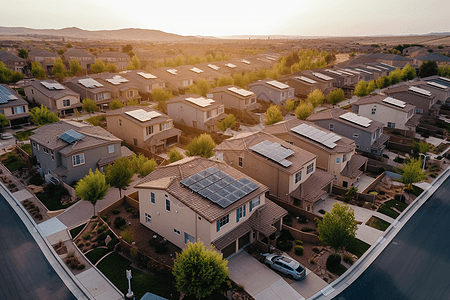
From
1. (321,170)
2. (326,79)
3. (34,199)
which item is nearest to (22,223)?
(34,199)

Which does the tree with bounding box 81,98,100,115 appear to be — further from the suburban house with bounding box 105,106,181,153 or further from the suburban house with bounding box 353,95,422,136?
the suburban house with bounding box 353,95,422,136

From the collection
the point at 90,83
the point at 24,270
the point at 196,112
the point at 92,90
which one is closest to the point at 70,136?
the point at 24,270

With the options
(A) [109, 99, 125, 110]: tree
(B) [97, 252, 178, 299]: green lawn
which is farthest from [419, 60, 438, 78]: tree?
(B) [97, 252, 178, 299]: green lawn

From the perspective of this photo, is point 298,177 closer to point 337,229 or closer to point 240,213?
point 337,229

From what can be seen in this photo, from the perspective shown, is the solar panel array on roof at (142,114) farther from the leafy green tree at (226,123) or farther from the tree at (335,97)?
the tree at (335,97)

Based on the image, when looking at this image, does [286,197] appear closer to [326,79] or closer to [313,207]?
[313,207]

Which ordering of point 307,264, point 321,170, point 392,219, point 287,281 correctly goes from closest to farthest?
point 287,281 → point 307,264 → point 392,219 → point 321,170
